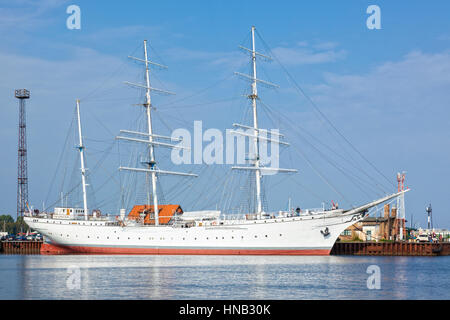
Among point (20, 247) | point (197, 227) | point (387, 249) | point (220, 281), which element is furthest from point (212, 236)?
point (20, 247)

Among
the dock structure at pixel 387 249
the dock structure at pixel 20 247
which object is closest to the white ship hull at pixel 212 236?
the dock structure at pixel 387 249

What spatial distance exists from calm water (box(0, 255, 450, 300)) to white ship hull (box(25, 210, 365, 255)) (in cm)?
841

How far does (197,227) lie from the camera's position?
68062 mm

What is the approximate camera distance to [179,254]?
2739 inches

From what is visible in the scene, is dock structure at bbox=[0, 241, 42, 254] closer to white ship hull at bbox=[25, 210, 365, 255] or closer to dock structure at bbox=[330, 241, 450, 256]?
white ship hull at bbox=[25, 210, 365, 255]

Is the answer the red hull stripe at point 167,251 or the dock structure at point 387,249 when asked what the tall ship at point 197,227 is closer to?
the red hull stripe at point 167,251

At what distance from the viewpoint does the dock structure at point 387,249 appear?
80375 mm

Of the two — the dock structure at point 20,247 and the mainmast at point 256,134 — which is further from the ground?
the mainmast at point 256,134

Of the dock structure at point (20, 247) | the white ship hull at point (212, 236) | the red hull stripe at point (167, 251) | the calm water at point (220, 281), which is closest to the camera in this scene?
the calm water at point (220, 281)

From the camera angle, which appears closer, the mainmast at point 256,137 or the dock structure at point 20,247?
the mainmast at point 256,137

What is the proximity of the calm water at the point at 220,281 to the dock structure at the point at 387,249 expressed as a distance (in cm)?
2568
